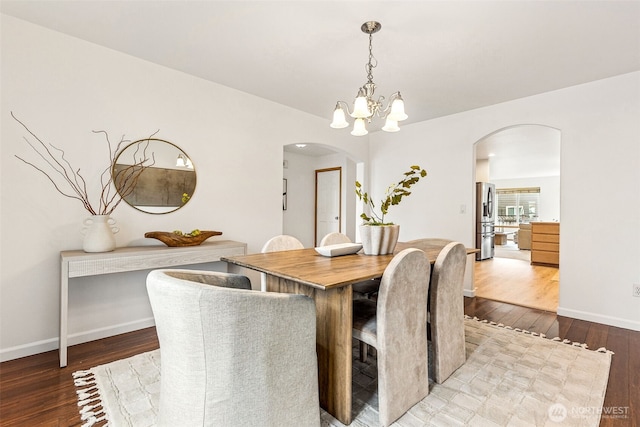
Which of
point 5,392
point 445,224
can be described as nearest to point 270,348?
point 5,392

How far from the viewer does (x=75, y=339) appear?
7.75 ft

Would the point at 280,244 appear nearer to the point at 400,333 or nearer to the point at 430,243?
the point at 400,333

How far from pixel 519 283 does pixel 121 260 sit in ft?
16.7

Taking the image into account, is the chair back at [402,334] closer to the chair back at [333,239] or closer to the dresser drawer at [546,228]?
the chair back at [333,239]

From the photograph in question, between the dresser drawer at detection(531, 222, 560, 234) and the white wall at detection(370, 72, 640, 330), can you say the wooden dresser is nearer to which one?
the dresser drawer at detection(531, 222, 560, 234)

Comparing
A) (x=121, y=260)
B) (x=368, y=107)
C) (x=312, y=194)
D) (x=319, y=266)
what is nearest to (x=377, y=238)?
(x=319, y=266)

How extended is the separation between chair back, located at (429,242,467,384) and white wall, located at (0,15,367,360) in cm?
223

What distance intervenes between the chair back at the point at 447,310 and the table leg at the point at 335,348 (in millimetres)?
673

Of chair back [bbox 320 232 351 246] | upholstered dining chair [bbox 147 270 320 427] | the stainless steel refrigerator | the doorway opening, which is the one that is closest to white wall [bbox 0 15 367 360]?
chair back [bbox 320 232 351 246]

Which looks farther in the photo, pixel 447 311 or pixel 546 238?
pixel 546 238

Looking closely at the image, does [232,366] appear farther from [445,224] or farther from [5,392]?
[445,224]

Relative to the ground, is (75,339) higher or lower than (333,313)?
lower

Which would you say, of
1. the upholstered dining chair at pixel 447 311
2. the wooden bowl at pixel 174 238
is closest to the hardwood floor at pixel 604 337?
the upholstered dining chair at pixel 447 311

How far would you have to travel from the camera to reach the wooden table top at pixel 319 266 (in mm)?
1317
